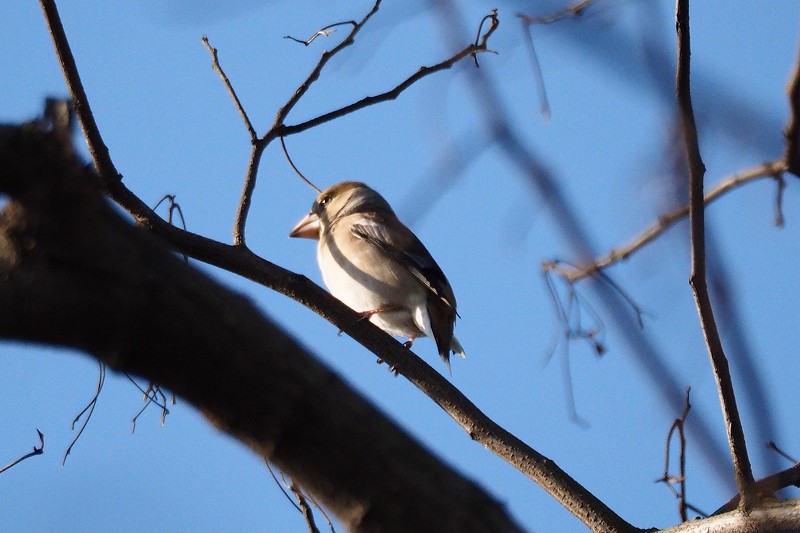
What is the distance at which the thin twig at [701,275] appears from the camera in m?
1.87

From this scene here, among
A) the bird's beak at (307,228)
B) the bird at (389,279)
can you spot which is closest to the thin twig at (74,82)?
the bird at (389,279)

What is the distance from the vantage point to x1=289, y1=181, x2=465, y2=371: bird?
18.2ft

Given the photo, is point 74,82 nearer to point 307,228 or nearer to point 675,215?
point 675,215

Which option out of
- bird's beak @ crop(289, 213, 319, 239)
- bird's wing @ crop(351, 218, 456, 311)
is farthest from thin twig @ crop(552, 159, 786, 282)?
bird's beak @ crop(289, 213, 319, 239)

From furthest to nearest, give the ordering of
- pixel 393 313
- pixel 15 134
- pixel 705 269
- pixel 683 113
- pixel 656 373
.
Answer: pixel 393 313 < pixel 705 269 < pixel 683 113 < pixel 15 134 < pixel 656 373

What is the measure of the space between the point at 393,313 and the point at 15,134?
4182 mm

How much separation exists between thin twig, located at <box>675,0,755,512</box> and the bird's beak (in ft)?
16.0

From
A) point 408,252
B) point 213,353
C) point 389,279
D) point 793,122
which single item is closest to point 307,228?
point 408,252

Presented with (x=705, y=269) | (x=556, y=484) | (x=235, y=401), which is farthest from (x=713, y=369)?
(x=235, y=401)

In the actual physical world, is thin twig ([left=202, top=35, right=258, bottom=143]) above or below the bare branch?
above

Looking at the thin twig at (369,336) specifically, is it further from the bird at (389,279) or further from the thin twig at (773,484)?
the bird at (389,279)

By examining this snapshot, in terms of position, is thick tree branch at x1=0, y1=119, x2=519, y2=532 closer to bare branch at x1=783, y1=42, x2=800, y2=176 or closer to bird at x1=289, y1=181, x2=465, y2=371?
bare branch at x1=783, y1=42, x2=800, y2=176

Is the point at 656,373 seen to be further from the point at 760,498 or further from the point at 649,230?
the point at 649,230

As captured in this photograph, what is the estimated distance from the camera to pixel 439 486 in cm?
152
